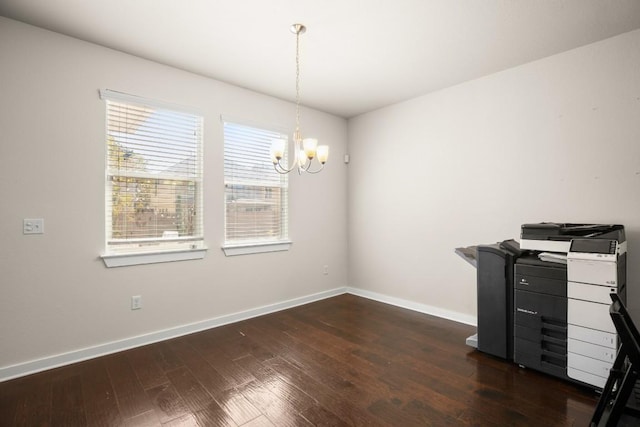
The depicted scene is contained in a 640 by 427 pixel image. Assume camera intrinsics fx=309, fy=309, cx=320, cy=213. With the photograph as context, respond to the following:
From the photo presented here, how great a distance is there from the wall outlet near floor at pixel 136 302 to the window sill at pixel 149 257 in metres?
0.32

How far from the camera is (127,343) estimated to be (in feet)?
9.34

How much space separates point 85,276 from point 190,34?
7.37 feet

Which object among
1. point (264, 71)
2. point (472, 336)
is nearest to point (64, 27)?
point (264, 71)

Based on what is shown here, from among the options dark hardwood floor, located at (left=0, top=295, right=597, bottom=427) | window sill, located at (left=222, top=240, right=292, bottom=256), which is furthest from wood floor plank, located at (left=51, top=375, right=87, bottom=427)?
window sill, located at (left=222, top=240, right=292, bottom=256)

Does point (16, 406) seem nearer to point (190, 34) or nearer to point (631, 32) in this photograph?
point (190, 34)

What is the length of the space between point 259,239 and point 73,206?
6.14 ft

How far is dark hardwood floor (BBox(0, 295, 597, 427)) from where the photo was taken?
1.91 meters

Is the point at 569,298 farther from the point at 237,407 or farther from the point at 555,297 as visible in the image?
the point at 237,407

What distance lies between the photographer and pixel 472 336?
2.96 meters

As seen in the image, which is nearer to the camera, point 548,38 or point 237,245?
point 548,38

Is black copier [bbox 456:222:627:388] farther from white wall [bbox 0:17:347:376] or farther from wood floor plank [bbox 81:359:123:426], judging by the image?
wood floor plank [bbox 81:359:123:426]

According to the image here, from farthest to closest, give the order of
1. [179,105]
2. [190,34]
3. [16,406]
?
[179,105] → [190,34] → [16,406]

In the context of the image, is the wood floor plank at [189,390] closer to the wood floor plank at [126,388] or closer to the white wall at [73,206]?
the wood floor plank at [126,388]

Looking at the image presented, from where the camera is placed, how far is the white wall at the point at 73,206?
7.82 feet
